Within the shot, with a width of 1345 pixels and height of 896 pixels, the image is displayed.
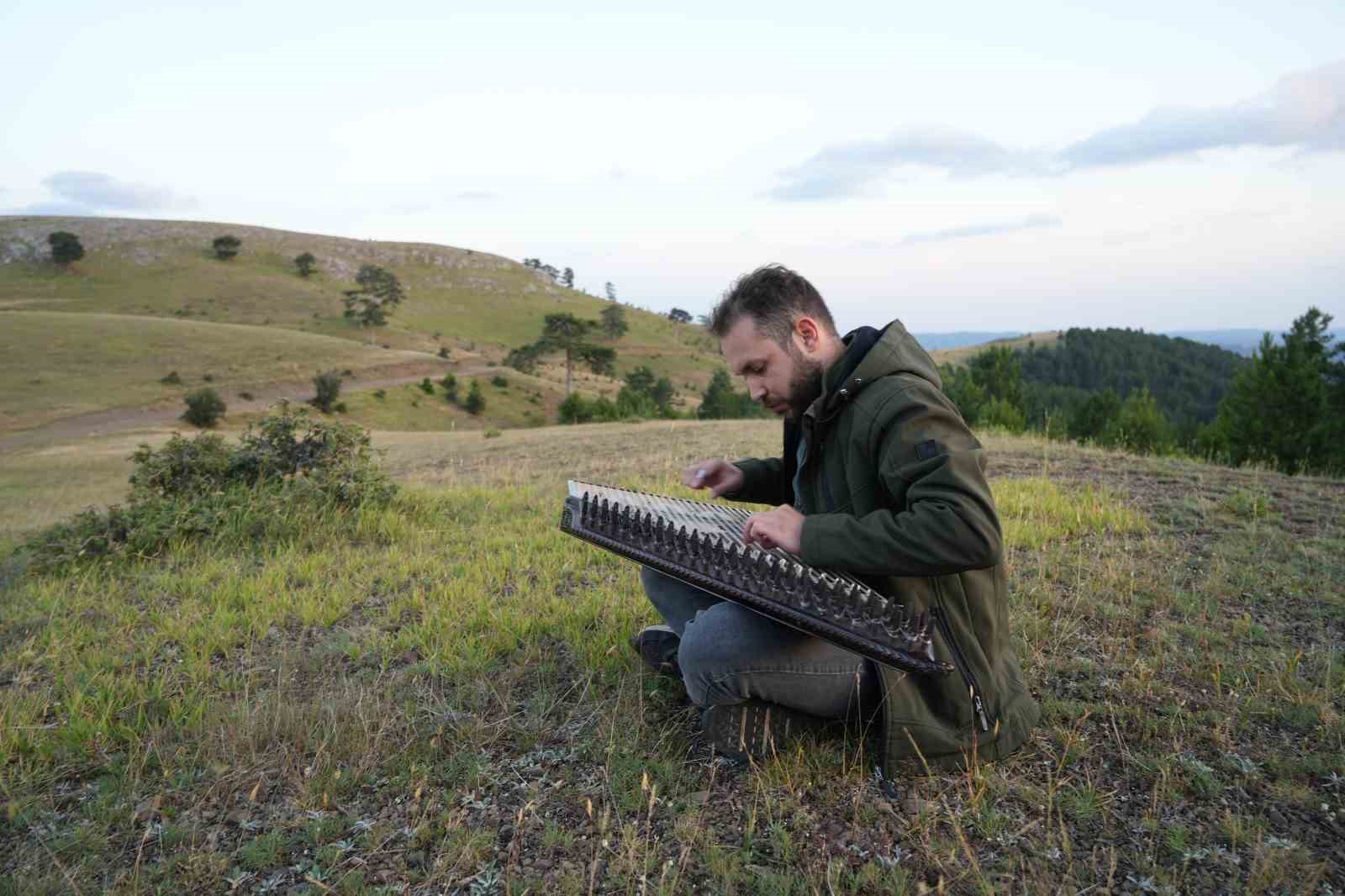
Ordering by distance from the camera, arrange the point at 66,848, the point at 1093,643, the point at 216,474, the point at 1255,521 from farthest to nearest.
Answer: the point at 216,474 < the point at 1255,521 < the point at 1093,643 < the point at 66,848

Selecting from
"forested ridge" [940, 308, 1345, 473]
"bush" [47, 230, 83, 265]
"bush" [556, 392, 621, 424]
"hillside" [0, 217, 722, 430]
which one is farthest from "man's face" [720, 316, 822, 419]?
"bush" [47, 230, 83, 265]

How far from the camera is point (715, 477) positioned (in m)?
3.98

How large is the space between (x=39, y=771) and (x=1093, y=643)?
5118 millimetres

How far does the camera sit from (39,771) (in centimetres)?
326

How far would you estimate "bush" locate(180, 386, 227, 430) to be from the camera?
120 feet

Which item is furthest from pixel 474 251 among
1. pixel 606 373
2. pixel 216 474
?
pixel 216 474

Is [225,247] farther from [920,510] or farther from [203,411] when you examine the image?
[920,510]

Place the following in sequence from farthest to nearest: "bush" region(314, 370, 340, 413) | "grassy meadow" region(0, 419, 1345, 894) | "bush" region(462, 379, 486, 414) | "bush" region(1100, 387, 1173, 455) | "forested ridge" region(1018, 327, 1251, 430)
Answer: "forested ridge" region(1018, 327, 1251, 430), "bush" region(462, 379, 486, 414), "bush" region(314, 370, 340, 413), "bush" region(1100, 387, 1173, 455), "grassy meadow" region(0, 419, 1345, 894)

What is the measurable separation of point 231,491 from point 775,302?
617cm

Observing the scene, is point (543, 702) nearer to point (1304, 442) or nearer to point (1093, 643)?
point (1093, 643)

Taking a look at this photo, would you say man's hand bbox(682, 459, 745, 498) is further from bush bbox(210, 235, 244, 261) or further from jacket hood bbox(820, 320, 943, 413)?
bush bbox(210, 235, 244, 261)

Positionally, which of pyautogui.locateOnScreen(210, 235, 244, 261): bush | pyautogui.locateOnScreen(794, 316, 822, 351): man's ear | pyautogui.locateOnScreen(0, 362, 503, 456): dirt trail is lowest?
pyautogui.locateOnScreen(0, 362, 503, 456): dirt trail

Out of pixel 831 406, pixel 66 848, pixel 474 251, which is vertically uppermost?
pixel 474 251

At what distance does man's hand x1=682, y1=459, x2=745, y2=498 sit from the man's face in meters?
0.76
